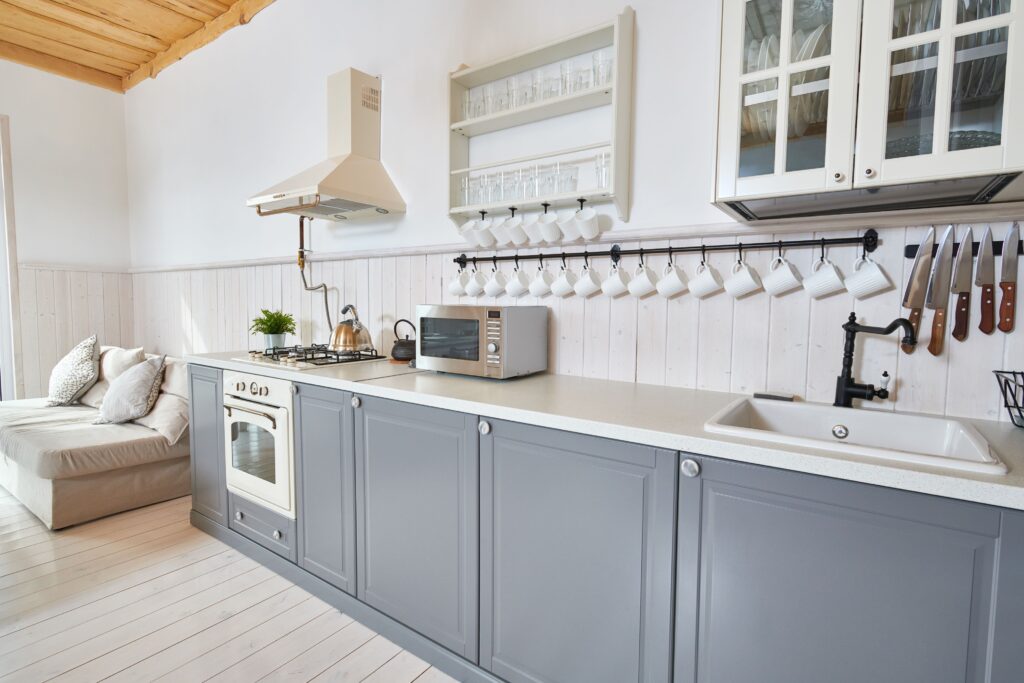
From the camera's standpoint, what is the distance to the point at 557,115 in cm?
204

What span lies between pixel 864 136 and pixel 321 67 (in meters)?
2.81

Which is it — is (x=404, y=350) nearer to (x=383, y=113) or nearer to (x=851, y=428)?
(x=383, y=113)

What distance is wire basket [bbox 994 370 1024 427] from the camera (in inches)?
48.6

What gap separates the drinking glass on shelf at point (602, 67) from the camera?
183 cm

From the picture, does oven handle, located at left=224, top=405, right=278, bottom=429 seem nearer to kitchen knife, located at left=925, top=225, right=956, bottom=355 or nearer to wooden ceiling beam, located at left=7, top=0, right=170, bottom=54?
kitchen knife, located at left=925, top=225, right=956, bottom=355

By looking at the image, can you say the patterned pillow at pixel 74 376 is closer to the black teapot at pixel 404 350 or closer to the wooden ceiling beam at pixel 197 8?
the wooden ceiling beam at pixel 197 8

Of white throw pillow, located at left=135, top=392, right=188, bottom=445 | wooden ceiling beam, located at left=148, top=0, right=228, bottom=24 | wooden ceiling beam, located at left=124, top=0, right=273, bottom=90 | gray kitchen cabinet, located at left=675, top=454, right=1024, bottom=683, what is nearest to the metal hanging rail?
gray kitchen cabinet, located at left=675, top=454, right=1024, bottom=683

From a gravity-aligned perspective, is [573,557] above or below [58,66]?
below

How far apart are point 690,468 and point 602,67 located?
1469mm

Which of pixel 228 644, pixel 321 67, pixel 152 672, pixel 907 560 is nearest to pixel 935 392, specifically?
pixel 907 560

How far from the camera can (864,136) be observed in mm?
1184

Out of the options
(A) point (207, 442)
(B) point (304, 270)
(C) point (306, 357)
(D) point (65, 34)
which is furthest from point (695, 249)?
(D) point (65, 34)

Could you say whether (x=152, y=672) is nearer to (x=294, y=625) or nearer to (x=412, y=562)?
(x=294, y=625)

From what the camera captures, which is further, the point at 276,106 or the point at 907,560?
the point at 276,106
